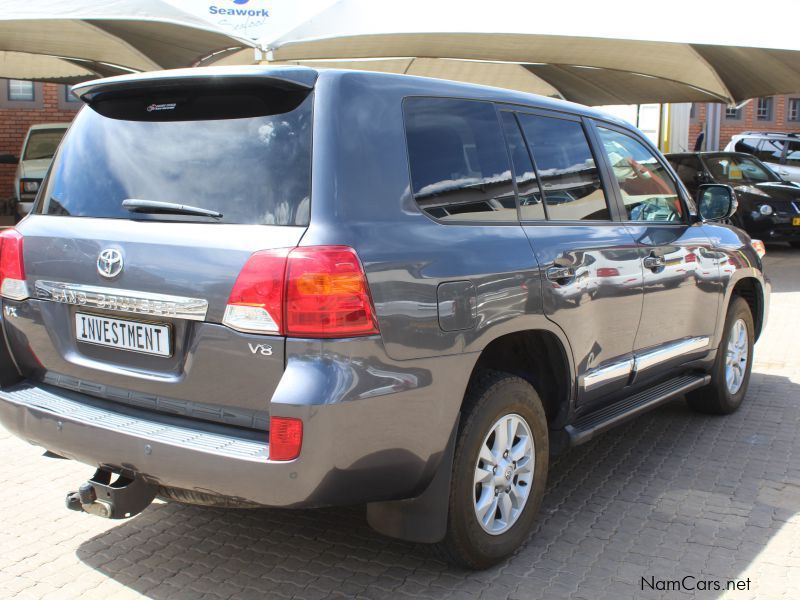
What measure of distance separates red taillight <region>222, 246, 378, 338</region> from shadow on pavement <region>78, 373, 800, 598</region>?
3.78 feet

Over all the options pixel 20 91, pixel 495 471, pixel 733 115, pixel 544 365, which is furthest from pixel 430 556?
pixel 733 115

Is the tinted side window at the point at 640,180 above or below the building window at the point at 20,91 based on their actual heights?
below

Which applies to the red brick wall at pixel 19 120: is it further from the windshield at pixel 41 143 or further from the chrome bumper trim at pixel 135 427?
the chrome bumper trim at pixel 135 427

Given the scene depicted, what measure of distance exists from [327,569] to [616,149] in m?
2.48

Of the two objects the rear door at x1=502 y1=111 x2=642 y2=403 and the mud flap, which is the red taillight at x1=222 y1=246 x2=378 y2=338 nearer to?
the mud flap

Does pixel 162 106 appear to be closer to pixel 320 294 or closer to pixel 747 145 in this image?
pixel 320 294

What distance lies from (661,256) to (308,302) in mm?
2434

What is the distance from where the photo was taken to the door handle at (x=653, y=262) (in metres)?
4.29

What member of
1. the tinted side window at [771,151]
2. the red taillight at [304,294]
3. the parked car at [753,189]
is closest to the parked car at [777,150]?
the tinted side window at [771,151]

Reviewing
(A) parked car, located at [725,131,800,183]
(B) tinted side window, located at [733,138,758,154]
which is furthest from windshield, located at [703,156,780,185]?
(B) tinted side window, located at [733,138,758,154]

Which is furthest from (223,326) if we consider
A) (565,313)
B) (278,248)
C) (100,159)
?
(565,313)

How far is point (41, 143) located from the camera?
582 inches

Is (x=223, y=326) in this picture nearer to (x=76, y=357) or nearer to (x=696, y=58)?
(x=76, y=357)

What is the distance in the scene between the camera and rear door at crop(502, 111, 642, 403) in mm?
3611
